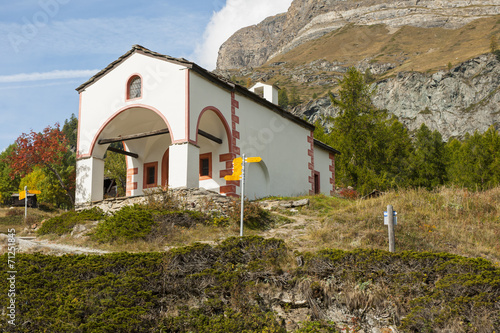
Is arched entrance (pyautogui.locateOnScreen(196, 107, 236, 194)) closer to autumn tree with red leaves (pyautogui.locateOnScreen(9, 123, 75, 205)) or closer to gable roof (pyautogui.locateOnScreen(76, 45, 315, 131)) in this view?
gable roof (pyautogui.locateOnScreen(76, 45, 315, 131))

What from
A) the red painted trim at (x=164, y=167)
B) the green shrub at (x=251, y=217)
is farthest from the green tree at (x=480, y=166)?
the green shrub at (x=251, y=217)

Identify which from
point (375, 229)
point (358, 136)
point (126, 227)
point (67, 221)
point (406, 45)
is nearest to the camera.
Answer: point (375, 229)

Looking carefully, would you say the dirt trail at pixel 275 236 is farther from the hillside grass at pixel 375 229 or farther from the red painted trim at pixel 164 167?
the red painted trim at pixel 164 167

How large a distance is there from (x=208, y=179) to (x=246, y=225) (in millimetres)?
5845

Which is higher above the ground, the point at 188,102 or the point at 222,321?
the point at 188,102

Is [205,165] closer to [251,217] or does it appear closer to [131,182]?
[131,182]

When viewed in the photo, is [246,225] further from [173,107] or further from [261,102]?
[261,102]

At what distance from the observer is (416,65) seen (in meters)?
128

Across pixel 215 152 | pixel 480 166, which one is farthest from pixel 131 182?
pixel 480 166

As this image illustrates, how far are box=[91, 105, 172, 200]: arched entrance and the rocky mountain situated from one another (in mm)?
38946

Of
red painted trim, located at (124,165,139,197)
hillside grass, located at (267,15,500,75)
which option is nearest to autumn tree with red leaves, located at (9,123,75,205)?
red painted trim, located at (124,165,139,197)

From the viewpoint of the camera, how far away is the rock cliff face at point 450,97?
98188mm

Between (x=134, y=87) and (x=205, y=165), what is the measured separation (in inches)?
176

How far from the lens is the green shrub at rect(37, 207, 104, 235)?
15446 millimetres
